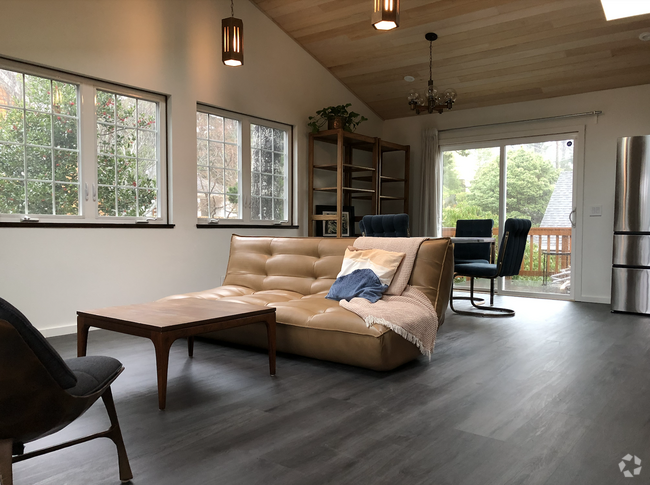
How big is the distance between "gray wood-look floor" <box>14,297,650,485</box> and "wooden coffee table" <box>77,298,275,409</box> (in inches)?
10.2

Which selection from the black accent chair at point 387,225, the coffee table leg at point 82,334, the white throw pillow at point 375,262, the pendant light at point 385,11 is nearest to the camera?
the coffee table leg at point 82,334

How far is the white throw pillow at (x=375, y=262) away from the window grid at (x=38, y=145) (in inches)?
90.8

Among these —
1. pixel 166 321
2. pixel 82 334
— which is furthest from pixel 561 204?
pixel 82 334

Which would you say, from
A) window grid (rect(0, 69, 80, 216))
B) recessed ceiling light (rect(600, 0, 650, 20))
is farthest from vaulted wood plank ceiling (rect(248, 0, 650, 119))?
window grid (rect(0, 69, 80, 216))

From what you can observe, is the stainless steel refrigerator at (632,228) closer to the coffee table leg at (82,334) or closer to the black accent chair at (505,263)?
the black accent chair at (505,263)

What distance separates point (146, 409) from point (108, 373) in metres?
0.82

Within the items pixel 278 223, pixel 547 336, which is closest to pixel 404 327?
pixel 547 336

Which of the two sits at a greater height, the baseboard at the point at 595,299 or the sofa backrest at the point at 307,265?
the sofa backrest at the point at 307,265

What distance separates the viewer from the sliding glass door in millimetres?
6195

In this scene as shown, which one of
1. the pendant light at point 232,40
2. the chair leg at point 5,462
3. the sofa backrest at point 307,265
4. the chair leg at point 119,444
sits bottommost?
the chair leg at point 119,444

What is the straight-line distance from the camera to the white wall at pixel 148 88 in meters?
3.76

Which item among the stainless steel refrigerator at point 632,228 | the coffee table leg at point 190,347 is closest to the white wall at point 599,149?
the stainless steel refrigerator at point 632,228

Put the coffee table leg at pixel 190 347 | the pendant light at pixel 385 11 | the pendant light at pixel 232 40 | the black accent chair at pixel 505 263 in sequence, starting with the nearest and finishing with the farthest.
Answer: the pendant light at pixel 385 11, the coffee table leg at pixel 190 347, the pendant light at pixel 232 40, the black accent chair at pixel 505 263

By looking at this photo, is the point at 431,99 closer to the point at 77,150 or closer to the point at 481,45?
the point at 481,45
